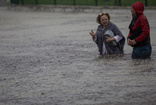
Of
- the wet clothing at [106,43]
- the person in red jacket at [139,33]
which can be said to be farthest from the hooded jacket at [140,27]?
the wet clothing at [106,43]

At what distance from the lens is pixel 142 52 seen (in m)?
9.53

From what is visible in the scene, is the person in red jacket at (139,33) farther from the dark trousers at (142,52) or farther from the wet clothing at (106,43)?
the wet clothing at (106,43)

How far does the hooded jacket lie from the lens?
9242mm

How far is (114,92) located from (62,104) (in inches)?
36.2

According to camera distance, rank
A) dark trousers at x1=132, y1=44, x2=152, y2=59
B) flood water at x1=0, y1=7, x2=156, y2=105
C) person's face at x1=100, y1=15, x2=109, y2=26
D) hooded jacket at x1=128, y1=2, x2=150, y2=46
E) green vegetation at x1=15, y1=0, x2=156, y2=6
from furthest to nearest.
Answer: green vegetation at x1=15, y1=0, x2=156, y2=6
person's face at x1=100, y1=15, x2=109, y2=26
dark trousers at x1=132, y1=44, x2=152, y2=59
hooded jacket at x1=128, y1=2, x2=150, y2=46
flood water at x1=0, y1=7, x2=156, y2=105

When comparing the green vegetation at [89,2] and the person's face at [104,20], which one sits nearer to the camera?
the person's face at [104,20]

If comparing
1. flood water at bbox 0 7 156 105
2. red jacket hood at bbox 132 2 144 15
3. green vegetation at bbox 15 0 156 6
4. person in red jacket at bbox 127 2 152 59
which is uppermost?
red jacket hood at bbox 132 2 144 15

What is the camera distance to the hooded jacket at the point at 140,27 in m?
9.24

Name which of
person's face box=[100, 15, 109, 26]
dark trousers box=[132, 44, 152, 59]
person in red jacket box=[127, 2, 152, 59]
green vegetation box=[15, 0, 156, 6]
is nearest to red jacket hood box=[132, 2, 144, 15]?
person in red jacket box=[127, 2, 152, 59]

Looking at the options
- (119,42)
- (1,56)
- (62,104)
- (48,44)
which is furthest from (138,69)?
(48,44)

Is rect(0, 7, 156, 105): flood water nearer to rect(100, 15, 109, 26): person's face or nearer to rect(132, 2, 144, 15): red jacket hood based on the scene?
rect(100, 15, 109, 26): person's face

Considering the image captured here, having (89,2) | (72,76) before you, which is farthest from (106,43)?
(89,2)

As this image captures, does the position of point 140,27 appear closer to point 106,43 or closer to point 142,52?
point 142,52

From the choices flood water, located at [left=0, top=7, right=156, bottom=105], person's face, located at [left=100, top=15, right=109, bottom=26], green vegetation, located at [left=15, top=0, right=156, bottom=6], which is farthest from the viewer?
green vegetation, located at [left=15, top=0, right=156, bottom=6]
